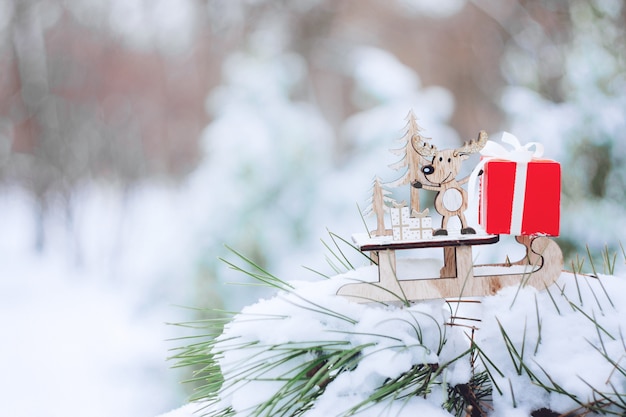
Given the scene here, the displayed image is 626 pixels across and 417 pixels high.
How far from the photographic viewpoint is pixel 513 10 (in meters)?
1.54


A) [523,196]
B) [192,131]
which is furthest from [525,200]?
[192,131]

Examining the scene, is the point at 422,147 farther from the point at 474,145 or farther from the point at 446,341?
the point at 446,341

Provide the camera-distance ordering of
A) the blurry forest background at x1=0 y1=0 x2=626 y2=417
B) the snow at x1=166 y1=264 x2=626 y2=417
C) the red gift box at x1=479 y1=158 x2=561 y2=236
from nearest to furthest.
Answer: the snow at x1=166 y1=264 x2=626 y2=417
the red gift box at x1=479 y1=158 x2=561 y2=236
the blurry forest background at x1=0 y1=0 x2=626 y2=417

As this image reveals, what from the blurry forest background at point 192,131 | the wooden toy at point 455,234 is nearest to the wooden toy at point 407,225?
the wooden toy at point 455,234

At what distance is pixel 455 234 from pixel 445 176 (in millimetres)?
57

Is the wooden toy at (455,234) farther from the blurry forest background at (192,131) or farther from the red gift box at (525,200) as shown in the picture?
the blurry forest background at (192,131)

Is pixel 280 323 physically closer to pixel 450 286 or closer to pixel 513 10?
pixel 450 286

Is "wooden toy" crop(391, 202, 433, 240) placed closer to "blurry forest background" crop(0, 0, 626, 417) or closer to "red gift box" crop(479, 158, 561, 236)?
"red gift box" crop(479, 158, 561, 236)

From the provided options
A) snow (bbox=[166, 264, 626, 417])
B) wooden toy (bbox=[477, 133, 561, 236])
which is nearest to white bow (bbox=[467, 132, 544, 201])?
wooden toy (bbox=[477, 133, 561, 236])

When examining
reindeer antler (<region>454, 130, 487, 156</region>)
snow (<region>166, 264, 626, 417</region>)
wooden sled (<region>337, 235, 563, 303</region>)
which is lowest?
snow (<region>166, 264, 626, 417</region>)

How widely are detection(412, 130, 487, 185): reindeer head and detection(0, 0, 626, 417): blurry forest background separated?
0.95 metres

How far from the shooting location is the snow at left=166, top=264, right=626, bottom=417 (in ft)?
1.30

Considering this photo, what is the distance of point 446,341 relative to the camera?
0.44 m

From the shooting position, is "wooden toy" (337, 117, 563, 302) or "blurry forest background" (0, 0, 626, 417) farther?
"blurry forest background" (0, 0, 626, 417)
